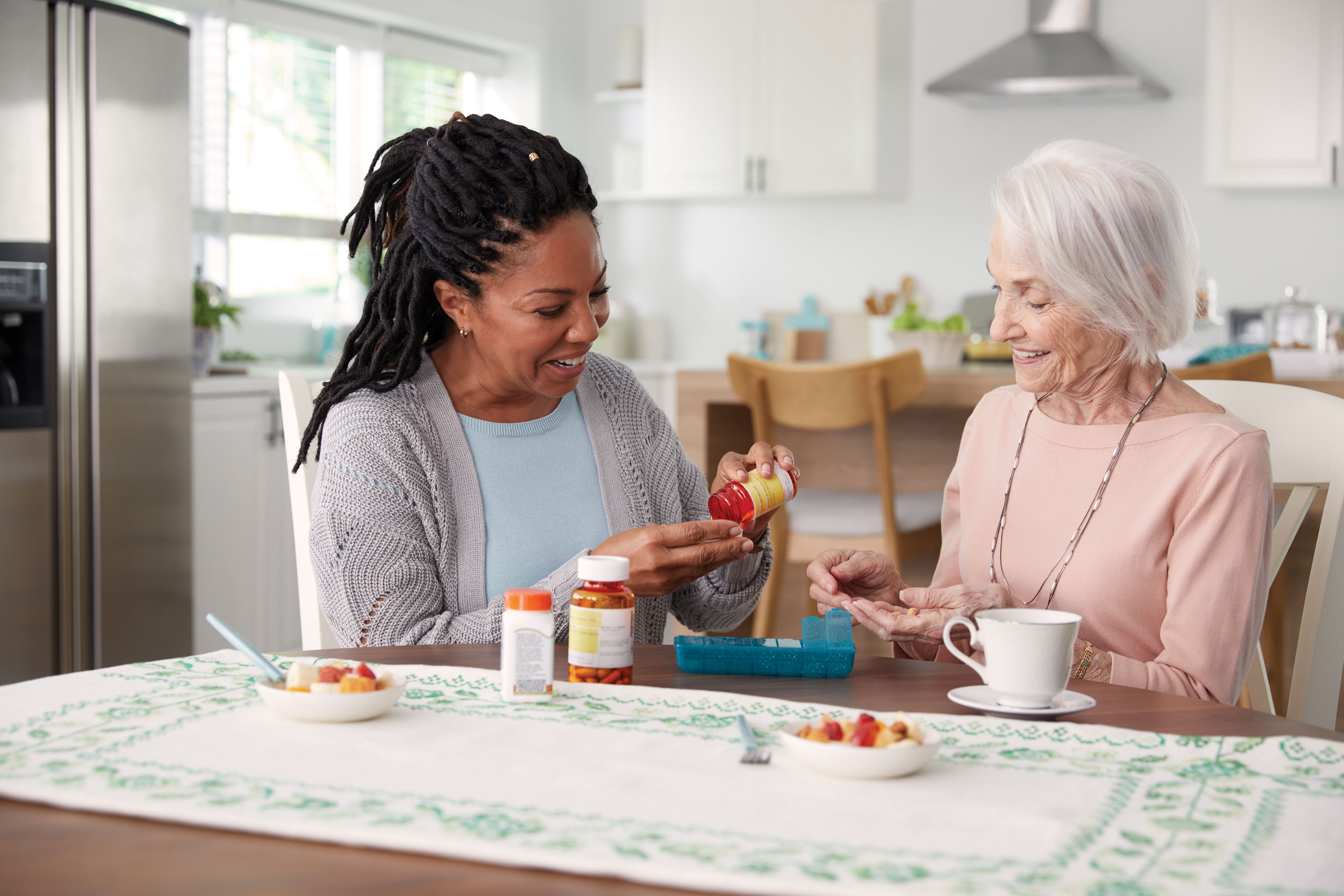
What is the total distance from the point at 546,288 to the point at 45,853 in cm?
88

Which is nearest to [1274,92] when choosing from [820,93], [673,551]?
[820,93]

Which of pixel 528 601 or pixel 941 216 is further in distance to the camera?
pixel 941 216

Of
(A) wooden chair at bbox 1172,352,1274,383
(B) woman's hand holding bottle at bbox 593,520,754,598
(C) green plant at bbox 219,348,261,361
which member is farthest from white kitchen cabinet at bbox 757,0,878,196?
(B) woman's hand holding bottle at bbox 593,520,754,598

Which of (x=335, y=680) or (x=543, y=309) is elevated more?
(x=543, y=309)

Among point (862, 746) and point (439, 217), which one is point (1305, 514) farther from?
point (439, 217)

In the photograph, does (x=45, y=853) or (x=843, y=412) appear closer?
(x=45, y=853)

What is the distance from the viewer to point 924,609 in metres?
1.30

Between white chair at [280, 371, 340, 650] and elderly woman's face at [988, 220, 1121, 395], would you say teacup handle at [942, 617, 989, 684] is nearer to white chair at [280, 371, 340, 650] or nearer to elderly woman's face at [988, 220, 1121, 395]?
elderly woman's face at [988, 220, 1121, 395]

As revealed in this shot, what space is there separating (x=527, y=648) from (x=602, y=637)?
78 millimetres

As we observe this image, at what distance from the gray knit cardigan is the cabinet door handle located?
2.10 meters

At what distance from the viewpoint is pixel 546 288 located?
1.47 m

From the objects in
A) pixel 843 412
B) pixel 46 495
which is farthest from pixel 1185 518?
pixel 46 495

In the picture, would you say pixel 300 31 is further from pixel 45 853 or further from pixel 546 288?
pixel 45 853

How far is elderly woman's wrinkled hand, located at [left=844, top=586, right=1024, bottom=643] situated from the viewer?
1248mm
